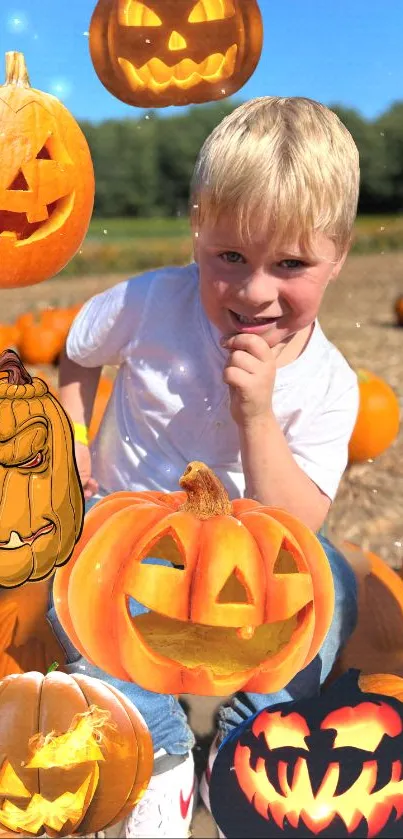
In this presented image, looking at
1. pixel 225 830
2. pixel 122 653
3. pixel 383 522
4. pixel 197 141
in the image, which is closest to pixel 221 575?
pixel 122 653

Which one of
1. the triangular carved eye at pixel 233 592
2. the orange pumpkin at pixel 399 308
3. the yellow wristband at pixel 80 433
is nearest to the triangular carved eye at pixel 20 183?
the yellow wristband at pixel 80 433

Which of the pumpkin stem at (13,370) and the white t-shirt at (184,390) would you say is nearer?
the pumpkin stem at (13,370)

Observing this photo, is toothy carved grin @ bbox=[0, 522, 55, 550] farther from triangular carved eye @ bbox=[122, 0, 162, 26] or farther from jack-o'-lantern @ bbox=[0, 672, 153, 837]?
triangular carved eye @ bbox=[122, 0, 162, 26]

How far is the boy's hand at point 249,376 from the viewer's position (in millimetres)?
1120

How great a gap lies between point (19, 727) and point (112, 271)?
0.66 m

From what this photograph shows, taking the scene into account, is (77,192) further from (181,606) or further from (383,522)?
(383,522)

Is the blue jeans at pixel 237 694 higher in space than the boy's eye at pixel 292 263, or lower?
lower

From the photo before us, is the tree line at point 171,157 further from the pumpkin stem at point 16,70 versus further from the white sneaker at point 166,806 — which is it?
the white sneaker at point 166,806

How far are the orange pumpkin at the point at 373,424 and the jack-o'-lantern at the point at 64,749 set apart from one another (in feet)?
2.39

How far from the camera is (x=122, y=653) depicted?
108 centimetres

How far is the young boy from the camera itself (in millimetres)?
1055

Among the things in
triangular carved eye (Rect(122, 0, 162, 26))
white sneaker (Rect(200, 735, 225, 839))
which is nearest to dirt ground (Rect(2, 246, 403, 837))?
white sneaker (Rect(200, 735, 225, 839))

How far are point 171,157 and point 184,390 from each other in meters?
0.32

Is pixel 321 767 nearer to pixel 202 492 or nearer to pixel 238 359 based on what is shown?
pixel 202 492
